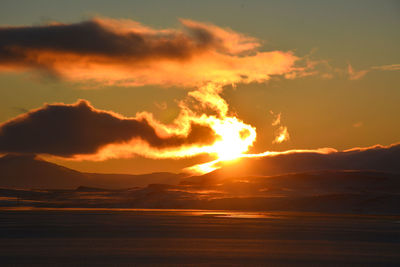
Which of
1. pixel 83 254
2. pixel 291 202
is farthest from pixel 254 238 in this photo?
pixel 291 202

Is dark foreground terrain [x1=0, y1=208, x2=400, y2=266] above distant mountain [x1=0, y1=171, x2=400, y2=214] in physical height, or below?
below

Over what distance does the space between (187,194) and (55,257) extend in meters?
124

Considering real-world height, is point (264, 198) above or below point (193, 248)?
above

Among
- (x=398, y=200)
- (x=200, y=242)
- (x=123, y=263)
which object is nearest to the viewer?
(x=123, y=263)

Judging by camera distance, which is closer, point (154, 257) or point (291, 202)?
point (154, 257)

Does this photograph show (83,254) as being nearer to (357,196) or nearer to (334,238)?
(334,238)

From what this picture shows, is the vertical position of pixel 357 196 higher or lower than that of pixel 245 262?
higher

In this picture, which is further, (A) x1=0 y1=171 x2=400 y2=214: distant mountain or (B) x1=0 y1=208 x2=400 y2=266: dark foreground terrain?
(A) x1=0 y1=171 x2=400 y2=214: distant mountain

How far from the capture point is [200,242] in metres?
35.7

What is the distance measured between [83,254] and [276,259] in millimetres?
9481

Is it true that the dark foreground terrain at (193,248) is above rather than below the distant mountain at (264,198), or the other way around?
below

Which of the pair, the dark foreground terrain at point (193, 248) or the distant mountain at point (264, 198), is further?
the distant mountain at point (264, 198)

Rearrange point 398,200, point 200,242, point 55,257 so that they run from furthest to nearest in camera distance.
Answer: point 398,200
point 200,242
point 55,257

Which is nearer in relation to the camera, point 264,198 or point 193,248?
point 193,248
